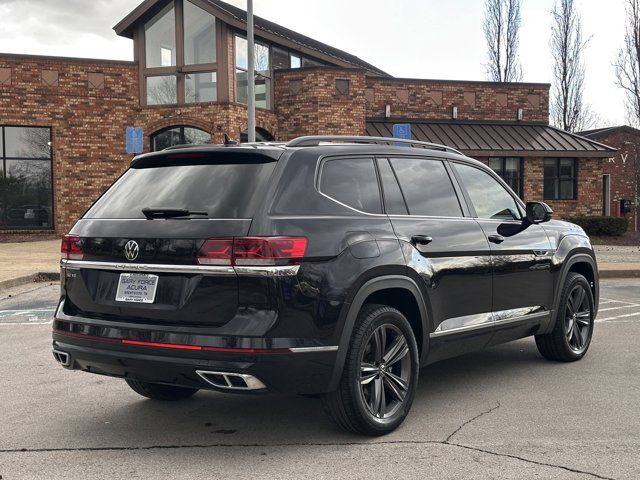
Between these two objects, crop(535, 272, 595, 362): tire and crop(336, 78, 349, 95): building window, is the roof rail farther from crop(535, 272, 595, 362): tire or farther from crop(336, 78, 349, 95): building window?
crop(336, 78, 349, 95): building window

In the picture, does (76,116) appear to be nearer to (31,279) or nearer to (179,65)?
(179,65)

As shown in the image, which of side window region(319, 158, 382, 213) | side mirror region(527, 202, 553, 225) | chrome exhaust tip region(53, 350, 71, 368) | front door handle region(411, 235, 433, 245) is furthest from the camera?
side mirror region(527, 202, 553, 225)

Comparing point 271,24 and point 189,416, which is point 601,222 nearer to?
point 271,24

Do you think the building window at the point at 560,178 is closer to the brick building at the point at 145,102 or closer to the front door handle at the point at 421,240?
the brick building at the point at 145,102

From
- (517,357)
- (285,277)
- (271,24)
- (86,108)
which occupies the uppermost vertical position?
(271,24)

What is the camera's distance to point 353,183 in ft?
15.3

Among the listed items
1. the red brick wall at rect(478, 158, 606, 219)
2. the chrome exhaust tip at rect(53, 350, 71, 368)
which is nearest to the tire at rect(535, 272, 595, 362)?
the chrome exhaust tip at rect(53, 350, 71, 368)

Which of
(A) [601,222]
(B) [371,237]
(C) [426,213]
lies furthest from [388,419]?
(A) [601,222]

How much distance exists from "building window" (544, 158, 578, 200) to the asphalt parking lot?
23.2 meters

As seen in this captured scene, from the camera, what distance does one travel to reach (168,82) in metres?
24.1

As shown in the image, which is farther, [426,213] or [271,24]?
[271,24]

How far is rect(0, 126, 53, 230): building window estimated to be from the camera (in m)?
23.8

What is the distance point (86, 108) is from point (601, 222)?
18.1 m

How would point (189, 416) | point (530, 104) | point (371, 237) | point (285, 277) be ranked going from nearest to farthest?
point (285, 277) → point (371, 237) → point (189, 416) → point (530, 104)
